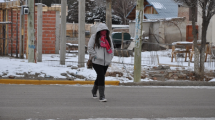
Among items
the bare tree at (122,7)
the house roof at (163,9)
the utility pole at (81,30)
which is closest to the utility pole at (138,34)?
the utility pole at (81,30)

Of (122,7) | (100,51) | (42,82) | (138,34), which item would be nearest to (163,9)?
(122,7)

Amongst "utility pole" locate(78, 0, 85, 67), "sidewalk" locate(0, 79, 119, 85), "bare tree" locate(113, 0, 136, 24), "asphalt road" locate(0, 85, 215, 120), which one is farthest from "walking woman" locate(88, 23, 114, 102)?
"bare tree" locate(113, 0, 136, 24)

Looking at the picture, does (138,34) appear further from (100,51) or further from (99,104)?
(99,104)

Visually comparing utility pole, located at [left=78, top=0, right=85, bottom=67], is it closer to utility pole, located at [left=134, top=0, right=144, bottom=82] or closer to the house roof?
utility pole, located at [left=134, top=0, right=144, bottom=82]

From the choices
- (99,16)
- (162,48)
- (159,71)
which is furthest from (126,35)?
(99,16)

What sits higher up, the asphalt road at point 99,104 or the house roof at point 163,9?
the house roof at point 163,9

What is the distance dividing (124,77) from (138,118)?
640 centimetres

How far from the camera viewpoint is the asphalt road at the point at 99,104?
639 cm

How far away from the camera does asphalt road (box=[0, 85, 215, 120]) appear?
6.39 meters

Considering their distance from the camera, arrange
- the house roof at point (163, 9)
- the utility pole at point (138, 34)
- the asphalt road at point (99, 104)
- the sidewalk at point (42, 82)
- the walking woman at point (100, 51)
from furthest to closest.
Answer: the house roof at point (163, 9), the utility pole at point (138, 34), the sidewalk at point (42, 82), the walking woman at point (100, 51), the asphalt road at point (99, 104)

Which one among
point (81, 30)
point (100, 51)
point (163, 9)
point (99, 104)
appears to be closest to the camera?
point (99, 104)

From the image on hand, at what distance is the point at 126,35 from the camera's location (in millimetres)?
29000

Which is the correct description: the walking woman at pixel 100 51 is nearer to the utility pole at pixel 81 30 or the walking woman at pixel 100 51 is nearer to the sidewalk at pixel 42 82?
the sidewalk at pixel 42 82

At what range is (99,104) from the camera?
24.7 feet
